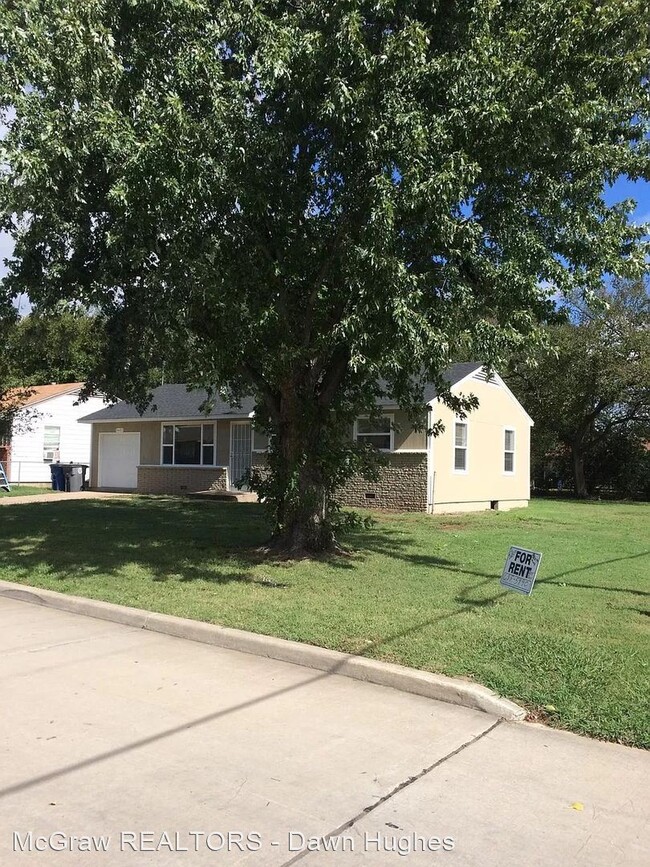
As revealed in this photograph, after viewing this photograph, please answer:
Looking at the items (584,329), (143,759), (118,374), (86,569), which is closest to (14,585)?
(86,569)

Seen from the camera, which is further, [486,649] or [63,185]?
[63,185]

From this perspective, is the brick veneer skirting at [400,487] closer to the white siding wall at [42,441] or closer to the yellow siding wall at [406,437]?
the yellow siding wall at [406,437]

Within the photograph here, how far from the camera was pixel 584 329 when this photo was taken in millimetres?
29984

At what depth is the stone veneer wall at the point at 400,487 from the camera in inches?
778

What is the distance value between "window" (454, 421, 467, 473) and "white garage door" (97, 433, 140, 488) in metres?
12.4

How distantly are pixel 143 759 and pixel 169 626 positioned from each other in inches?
116

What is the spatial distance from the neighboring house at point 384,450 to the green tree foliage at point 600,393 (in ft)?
15.6

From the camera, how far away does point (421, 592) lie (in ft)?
28.1

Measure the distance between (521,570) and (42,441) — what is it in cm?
2716

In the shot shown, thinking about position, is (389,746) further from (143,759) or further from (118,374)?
(118,374)

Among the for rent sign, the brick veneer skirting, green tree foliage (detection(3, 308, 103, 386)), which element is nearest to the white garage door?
green tree foliage (detection(3, 308, 103, 386))

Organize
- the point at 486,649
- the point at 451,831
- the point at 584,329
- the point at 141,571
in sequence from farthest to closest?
1. the point at 584,329
2. the point at 141,571
3. the point at 486,649
4. the point at 451,831

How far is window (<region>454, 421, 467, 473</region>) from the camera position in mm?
20938

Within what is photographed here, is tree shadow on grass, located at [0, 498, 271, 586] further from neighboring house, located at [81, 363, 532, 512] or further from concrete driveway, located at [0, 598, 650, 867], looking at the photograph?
concrete driveway, located at [0, 598, 650, 867]
